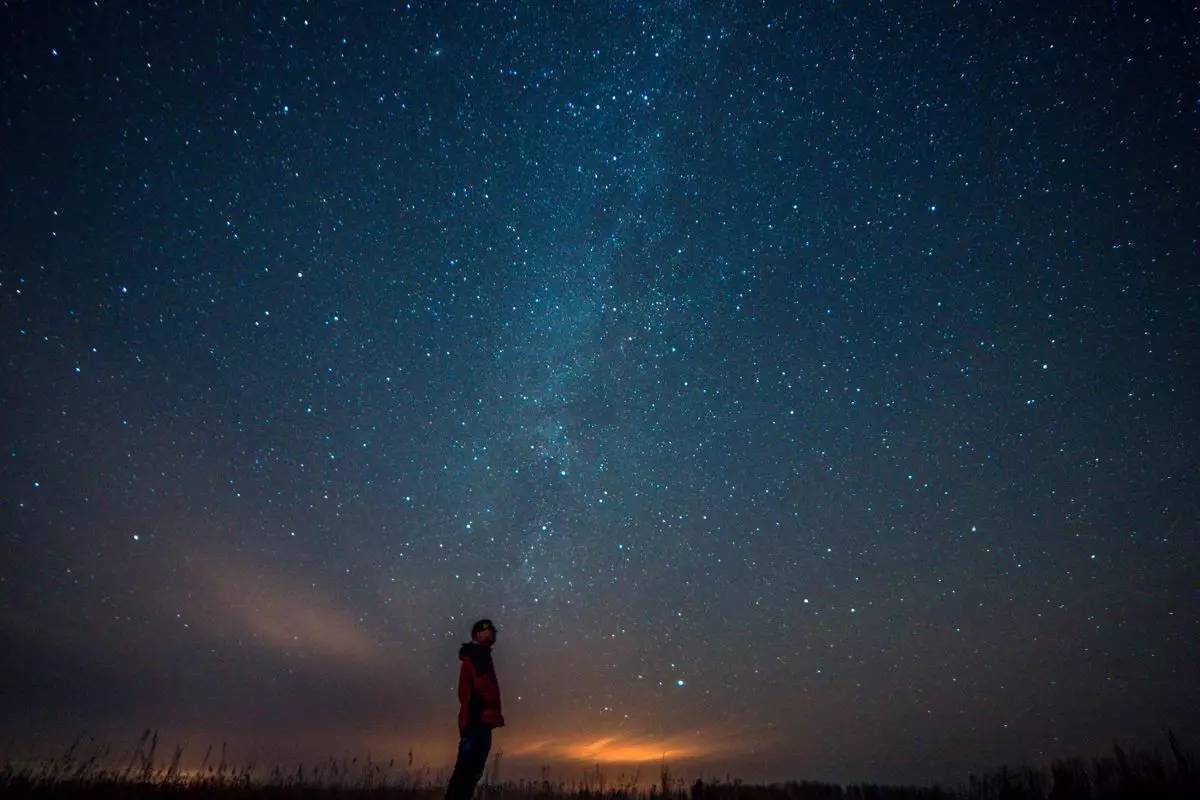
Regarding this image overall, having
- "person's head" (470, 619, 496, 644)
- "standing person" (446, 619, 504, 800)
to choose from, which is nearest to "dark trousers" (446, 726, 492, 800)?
"standing person" (446, 619, 504, 800)

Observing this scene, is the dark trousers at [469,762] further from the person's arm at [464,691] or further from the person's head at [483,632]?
the person's head at [483,632]

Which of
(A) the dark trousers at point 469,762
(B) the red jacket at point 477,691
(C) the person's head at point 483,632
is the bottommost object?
(A) the dark trousers at point 469,762

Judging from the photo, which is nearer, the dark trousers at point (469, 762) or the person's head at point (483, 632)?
the dark trousers at point (469, 762)

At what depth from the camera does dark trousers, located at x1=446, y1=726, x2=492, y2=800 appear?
22.1ft

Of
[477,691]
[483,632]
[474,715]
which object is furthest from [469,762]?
[483,632]

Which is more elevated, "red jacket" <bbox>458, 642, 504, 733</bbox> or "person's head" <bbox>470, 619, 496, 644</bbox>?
"person's head" <bbox>470, 619, 496, 644</bbox>

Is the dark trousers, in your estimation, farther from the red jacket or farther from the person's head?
the person's head

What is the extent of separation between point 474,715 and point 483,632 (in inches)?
35.9

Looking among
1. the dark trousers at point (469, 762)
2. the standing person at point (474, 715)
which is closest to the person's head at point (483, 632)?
the standing person at point (474, 715)

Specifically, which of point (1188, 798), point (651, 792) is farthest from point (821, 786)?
point (1188, 798)

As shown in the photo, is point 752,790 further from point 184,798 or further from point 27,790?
point 27,790

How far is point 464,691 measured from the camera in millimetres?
6984

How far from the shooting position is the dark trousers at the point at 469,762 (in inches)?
265

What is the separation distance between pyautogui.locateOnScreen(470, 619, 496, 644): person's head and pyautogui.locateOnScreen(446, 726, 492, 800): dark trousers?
95 cm
